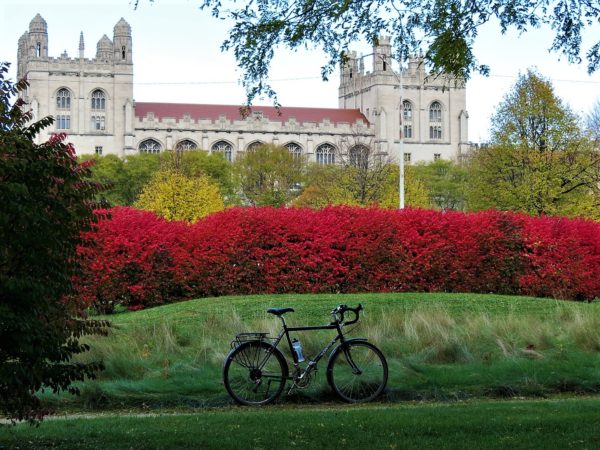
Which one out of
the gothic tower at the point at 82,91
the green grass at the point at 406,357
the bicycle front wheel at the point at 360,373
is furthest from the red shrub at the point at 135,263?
the gothic tower at the point at 82,91

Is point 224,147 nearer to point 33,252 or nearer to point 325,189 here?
point 325,189

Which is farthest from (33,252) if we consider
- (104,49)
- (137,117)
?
(104,49)

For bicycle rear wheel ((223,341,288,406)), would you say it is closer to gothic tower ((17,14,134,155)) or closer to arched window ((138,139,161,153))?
arched window ((138,139,161,153))

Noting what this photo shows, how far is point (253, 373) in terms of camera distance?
1032 cm

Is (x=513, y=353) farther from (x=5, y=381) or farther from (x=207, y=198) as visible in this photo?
(x=207, y=198)

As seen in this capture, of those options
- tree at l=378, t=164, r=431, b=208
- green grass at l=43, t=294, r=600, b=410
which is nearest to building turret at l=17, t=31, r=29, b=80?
tree at l=378, t=164, r=431, b=208

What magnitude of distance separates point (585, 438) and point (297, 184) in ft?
224

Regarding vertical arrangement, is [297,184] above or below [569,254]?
above

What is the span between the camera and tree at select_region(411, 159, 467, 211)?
A: 83.0 meters

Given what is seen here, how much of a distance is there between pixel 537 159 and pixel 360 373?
28802 millimetres

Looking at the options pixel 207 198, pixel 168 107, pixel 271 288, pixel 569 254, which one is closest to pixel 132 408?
pixel 271 288

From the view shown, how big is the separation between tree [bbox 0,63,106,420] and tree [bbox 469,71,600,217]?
104 feet

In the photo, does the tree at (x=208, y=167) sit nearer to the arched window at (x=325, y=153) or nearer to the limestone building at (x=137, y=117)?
the limestone building at (x=137, y=117)

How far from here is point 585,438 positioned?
7.86 meters
